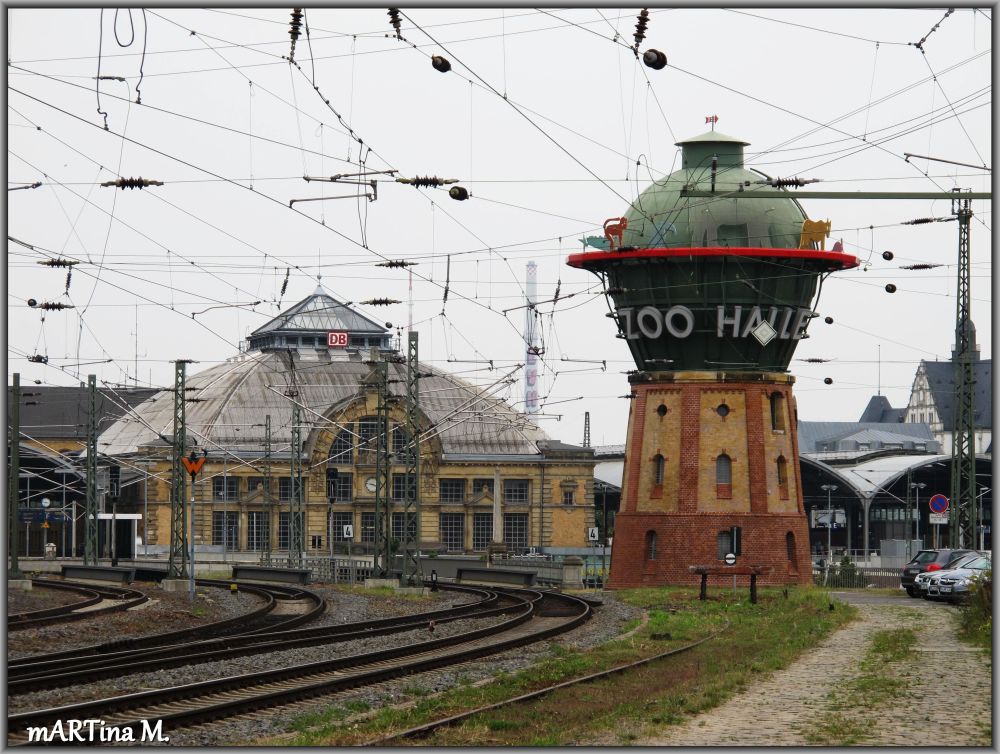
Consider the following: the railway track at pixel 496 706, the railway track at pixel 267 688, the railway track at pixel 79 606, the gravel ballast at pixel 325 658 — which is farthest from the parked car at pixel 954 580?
the railway track at pixel 79 606

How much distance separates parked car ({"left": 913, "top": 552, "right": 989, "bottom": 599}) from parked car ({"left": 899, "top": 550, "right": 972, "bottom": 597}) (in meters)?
0.16

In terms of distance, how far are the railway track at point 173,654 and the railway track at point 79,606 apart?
5721 mm

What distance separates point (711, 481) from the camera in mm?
60438

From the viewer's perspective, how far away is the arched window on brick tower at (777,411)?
62.0 m

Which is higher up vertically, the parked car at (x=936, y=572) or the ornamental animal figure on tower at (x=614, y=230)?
the ornamental animal figure on tower at (x=614, y=230)

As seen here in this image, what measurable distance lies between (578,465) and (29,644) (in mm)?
85343

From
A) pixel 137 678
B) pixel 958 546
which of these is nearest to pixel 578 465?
pixel 958 546

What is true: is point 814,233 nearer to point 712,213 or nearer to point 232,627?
point 712,213

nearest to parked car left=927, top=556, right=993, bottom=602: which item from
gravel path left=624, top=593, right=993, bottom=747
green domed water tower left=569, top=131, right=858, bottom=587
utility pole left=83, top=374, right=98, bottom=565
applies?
green domed water tower left=569, top=131, right=858, bottom=587

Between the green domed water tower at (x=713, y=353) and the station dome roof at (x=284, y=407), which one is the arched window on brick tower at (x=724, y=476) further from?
the station dome roof at (x=284, y=407)

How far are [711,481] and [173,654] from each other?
3474cm

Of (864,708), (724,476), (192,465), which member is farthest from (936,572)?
(864,708)

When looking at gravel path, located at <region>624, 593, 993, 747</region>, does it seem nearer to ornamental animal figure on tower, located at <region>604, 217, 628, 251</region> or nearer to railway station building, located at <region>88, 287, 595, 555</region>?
ornamental animal figure on tower, located at <region>604, 217, 628, 251</region>

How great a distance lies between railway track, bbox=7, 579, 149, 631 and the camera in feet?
119
